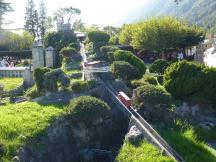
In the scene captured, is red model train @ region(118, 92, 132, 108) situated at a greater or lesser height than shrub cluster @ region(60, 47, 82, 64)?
lesser

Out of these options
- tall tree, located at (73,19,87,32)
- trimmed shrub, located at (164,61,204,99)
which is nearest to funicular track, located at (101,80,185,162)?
trimmed shrub, located at (164,61,204,99)

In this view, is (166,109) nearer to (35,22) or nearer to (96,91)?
→ (96,91)

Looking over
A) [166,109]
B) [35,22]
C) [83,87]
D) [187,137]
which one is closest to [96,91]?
[83,87]

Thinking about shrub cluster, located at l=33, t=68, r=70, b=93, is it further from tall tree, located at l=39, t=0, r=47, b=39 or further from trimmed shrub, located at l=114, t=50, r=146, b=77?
tall tree, located at l=39, t=0, r=47, b=39

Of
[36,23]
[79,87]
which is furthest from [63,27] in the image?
[79,87]

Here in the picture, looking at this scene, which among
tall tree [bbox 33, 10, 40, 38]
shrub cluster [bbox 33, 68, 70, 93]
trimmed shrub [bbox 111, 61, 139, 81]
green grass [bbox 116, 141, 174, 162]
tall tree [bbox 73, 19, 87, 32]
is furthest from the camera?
tall tree [bbox 73, 19, 87, 32]

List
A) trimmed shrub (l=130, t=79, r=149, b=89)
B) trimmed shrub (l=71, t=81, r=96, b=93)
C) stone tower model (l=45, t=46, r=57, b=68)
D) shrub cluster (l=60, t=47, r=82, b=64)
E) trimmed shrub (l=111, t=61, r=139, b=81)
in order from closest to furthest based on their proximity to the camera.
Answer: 1. trimmed shrub (l=71, t=81, r=96, b=93)
2. trimmed shrub (l=130, t=79, r=149, b=89)
3. trimmed shrub (l=111, t=61, r=139, b=81)
4. shrub cluster (l=60, t=47, r=82, b=64)
5. stone tower model (l=45, t=46, r=57, b=68)

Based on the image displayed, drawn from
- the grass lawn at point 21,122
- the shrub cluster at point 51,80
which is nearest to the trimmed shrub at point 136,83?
the shrub cluster at point 51,80

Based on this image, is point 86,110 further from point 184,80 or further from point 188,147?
point 184,80
